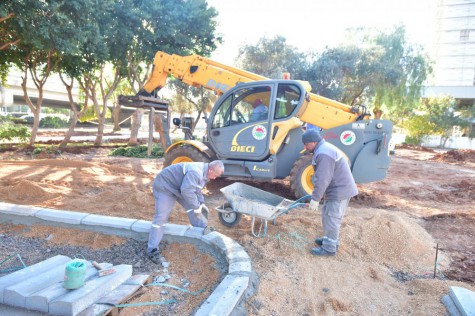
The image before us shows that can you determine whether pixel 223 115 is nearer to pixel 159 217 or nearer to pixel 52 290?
pixel 159 217

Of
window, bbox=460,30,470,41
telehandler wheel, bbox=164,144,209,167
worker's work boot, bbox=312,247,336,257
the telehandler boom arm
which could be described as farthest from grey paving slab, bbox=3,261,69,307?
window, bbox=460,30,470,41

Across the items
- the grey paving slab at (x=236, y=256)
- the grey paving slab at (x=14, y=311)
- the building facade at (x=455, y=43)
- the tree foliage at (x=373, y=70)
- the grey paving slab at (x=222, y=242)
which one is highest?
the building facade at (x=455, y=43)

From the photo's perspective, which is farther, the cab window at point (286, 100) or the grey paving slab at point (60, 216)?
the cab window at point (286, 100)

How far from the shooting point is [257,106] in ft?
22.9

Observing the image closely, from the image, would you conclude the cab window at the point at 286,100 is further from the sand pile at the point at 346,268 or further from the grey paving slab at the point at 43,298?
the grey paving slab at the point at 43,298

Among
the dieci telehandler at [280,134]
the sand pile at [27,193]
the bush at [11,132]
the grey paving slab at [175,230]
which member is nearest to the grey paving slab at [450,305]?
the grey paving slab at [175,230]

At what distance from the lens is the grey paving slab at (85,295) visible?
8.89 feet

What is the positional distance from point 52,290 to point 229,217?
2.65 metres

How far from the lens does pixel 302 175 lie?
672cm

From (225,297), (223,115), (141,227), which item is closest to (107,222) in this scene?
(141,227)

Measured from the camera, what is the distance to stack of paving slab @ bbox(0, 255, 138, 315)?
9.02ft

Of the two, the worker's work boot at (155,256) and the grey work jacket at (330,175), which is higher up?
the grey work jacket at (330,175)

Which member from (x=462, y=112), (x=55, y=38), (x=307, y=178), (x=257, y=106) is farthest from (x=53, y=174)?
(x=462, y=112)

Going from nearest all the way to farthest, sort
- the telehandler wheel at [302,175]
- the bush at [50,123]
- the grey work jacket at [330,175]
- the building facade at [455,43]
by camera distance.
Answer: the grey work jacket at [330,175], the telehandler wheel at [302,175], the bush at [50,123], the building facade at [455,43]
